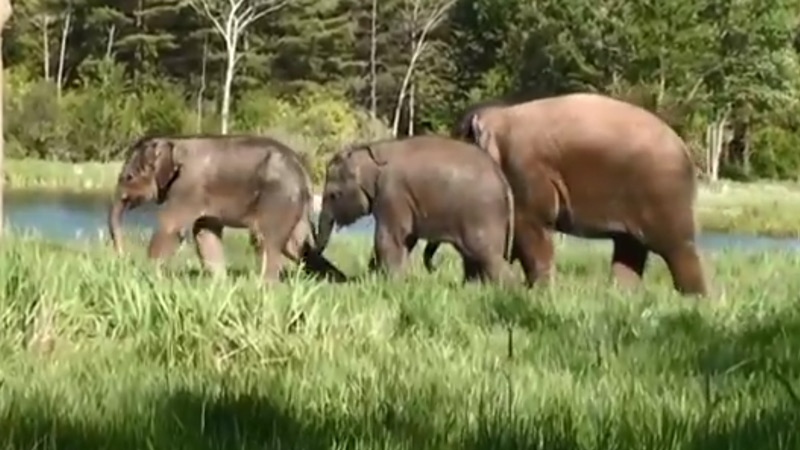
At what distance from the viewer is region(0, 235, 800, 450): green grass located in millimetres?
3098

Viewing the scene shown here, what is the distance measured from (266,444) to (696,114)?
33632 mm

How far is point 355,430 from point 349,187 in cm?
471

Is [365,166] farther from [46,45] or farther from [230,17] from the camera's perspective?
[46,45]

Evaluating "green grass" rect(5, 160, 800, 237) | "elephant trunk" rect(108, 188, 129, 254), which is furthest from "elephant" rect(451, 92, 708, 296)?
"green grass" rect(5, 160, 800, 237)

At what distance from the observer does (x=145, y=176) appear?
820 centimetres

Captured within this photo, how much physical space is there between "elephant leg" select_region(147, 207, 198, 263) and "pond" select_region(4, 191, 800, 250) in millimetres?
4848

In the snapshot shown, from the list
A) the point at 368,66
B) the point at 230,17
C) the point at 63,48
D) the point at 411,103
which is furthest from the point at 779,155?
the point at 63,48

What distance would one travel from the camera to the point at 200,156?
7.94 m

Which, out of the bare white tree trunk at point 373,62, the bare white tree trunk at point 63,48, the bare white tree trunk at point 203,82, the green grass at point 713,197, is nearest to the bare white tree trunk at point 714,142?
the green grass at point 713,197

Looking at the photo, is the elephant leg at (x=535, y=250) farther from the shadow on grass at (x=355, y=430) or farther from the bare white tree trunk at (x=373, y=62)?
the bare white tree trunk at (x=373, y=62)

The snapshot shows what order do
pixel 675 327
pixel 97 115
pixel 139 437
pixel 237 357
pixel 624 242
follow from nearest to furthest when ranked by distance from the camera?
pixel 139 437 < pixel 237 357 < pixel 675 327 < pixel 624 242 < pixel 97 115

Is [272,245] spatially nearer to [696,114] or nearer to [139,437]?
[139,437]

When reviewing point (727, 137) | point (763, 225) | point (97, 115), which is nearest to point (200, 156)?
point (763, 225)

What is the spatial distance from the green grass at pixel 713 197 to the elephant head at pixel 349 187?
13.3 metres
